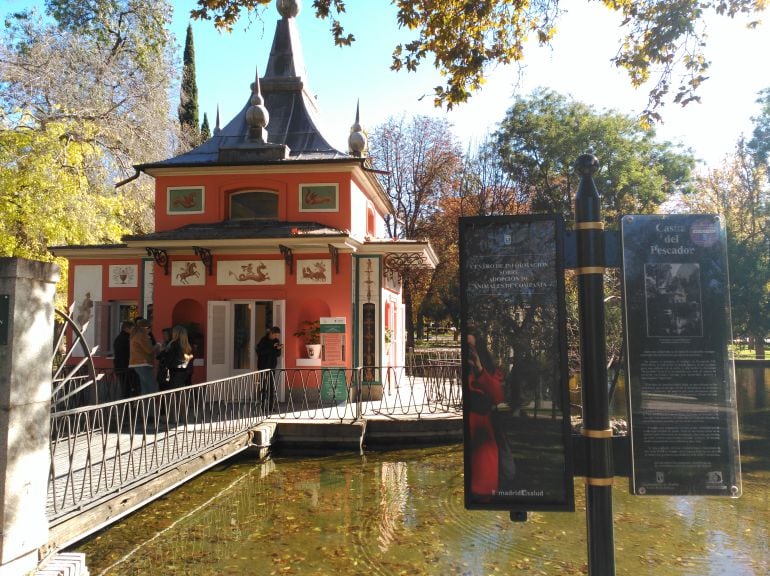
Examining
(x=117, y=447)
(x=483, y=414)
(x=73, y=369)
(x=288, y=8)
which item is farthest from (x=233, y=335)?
(x=483, y=414)

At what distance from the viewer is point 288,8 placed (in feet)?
63.8

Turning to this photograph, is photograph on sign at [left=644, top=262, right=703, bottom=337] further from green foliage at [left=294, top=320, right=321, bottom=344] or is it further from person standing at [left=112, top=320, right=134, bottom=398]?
green foliage at [left=294, top=320, right=321, bottom=344]

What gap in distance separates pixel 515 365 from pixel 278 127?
51.9ft

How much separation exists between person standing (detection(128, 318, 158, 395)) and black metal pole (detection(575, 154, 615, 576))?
401 inches

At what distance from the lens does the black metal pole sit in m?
2.62

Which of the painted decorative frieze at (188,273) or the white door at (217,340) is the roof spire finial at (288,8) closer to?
the painted decorative frieze at (188,273)

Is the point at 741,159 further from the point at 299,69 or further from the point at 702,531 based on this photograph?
the point at 702,531

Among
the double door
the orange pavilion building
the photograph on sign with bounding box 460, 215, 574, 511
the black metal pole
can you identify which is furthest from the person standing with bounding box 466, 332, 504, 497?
the double door

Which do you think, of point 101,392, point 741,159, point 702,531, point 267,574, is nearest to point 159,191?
point 101,392

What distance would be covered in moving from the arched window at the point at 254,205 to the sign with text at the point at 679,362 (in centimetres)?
1361

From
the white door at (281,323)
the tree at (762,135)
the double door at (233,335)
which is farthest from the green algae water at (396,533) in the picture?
the tree at (762,135)

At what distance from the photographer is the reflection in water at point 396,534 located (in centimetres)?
605

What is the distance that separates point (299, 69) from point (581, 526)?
16.4 meters

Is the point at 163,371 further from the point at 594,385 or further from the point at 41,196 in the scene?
the point at 594,385
